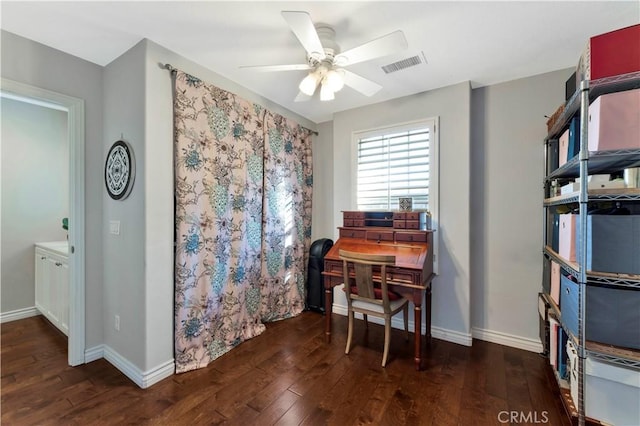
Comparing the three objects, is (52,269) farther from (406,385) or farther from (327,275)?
(406,385)

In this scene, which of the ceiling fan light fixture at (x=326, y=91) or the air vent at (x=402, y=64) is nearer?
the ceiling fan light fixture at (x=326, y=91)

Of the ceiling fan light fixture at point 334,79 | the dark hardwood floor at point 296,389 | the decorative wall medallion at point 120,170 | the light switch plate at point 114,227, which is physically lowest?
the dark hardwood floor at point 296,389

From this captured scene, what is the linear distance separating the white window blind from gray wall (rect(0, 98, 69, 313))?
11.3ft

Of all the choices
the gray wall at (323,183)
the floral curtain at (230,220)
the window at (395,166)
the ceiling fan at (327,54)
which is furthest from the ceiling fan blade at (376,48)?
the gray wall at (323,183)

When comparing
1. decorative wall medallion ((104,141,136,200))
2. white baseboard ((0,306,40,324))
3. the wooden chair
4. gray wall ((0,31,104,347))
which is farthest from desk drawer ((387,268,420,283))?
white baseboard ((0,306,40,324))

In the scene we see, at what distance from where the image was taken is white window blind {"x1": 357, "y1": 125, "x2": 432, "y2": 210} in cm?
284

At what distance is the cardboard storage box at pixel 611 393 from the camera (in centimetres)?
136

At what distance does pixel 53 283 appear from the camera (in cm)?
281

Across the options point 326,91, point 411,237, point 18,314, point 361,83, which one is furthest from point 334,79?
point 18,314

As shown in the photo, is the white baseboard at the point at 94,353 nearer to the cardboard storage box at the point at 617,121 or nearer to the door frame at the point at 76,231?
the door frame at the point at 76,231

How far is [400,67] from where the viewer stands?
2348mm

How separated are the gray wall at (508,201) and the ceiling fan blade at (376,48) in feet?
5.38

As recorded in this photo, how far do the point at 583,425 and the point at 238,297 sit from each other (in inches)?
101

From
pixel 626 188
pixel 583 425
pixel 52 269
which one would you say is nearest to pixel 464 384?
pixel 583 425
